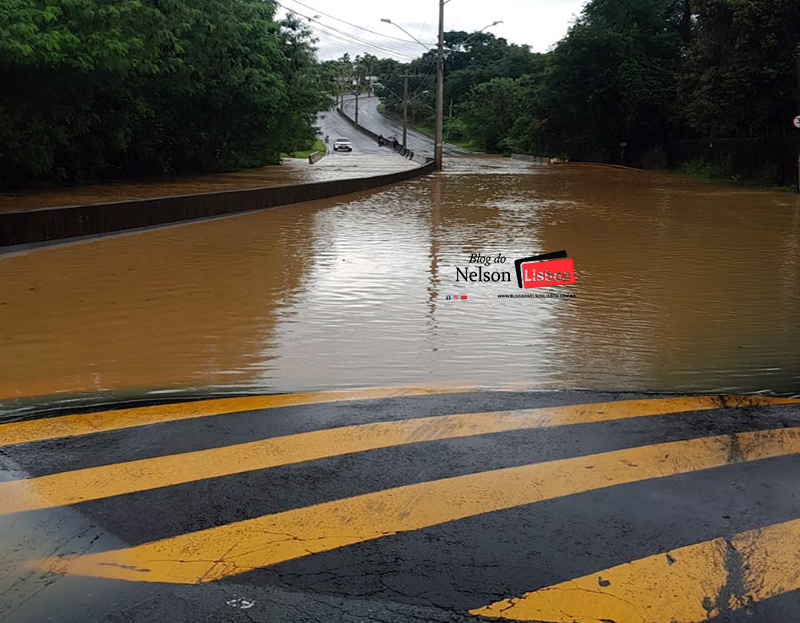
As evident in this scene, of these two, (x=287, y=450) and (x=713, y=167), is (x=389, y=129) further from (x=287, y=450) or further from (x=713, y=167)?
(x=287, y=450)

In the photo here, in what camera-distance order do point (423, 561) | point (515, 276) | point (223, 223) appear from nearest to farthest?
1. point (423, 561)
2. point (515, 276)
3. point (223, 223)

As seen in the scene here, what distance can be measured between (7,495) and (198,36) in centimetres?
3299

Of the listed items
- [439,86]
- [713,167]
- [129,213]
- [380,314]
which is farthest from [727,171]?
[380,314]

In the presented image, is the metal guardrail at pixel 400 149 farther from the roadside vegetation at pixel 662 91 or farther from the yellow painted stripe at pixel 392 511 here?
the yellow painted stripe at pixel 392 511

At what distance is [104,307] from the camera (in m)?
9.59

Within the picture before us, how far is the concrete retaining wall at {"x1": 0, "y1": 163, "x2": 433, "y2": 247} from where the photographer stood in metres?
14.5

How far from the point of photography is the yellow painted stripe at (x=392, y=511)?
12.1 feet

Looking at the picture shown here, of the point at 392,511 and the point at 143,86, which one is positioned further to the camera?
the point at 143,86

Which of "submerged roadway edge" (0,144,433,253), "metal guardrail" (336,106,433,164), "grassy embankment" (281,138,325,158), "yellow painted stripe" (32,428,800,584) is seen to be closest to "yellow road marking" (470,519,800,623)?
"yellow painted stripe" (32,428,800,584)

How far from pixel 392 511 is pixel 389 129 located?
127170 millimetres

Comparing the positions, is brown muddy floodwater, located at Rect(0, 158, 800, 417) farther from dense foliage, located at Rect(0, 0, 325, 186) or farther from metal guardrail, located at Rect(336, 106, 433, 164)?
metal guardrail, located at Rect(336, 106, 433, 164)

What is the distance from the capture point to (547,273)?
12.7m

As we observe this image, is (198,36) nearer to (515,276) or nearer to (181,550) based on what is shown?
(515,276)

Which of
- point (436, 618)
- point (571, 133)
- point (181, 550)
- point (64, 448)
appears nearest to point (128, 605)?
point (181, 550)
